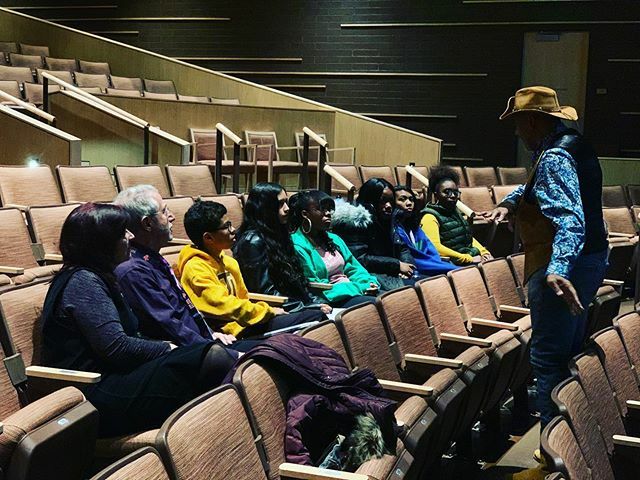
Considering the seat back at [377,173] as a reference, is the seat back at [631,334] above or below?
below

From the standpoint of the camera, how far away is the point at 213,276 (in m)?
2.66

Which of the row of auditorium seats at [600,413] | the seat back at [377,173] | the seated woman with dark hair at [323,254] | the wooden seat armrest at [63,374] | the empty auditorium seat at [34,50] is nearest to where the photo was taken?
the row of auditorium seats at [600,413]

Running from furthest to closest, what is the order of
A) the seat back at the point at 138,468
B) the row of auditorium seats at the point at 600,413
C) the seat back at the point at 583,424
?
the seat back at the point at 583,424
the row of auditorium seats at the point at 600,413
the seat back at the point at 138,468

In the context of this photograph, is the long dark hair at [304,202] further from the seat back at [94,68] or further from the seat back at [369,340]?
the seat back at [94,68]

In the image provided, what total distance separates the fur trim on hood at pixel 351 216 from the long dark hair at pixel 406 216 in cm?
18

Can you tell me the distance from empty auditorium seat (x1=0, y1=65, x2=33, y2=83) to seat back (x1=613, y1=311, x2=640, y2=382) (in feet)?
17.1

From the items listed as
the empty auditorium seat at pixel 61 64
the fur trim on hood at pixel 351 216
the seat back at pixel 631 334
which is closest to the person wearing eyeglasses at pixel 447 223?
the fur trim on hood at pixel 351 216

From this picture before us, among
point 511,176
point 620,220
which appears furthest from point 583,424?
point 511,176

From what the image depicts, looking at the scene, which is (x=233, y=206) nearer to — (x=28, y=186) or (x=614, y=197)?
(x=28, y=186)

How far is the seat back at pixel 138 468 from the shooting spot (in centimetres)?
111

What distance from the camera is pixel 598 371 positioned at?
2014 mm

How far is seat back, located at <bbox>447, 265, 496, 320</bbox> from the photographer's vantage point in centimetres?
294

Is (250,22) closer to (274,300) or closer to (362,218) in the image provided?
(362,218)

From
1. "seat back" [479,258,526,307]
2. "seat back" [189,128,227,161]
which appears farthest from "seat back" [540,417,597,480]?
"seat back" [189,128,227,161]
